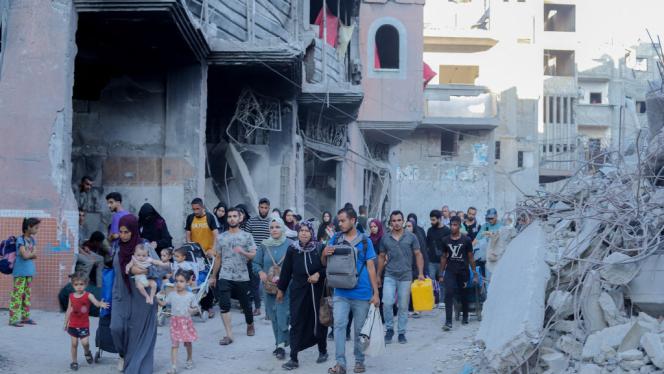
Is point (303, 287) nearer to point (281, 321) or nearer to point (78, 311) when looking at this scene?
point (281, 321)

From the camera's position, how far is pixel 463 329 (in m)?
11.6

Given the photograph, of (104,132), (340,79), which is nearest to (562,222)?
(104,132)

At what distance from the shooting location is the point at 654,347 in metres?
6.15

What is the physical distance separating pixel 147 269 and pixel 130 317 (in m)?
0.51

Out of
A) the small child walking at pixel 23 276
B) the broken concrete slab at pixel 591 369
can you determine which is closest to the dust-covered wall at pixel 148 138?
the small child walking at pixel 23 276

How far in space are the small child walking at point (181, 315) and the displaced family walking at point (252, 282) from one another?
0.04 ft

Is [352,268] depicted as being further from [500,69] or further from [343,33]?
[500,69]

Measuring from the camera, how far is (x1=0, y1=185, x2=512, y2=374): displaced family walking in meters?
7.63

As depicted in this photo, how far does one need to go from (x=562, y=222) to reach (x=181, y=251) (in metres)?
4.69

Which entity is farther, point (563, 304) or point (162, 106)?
point (162, 106)

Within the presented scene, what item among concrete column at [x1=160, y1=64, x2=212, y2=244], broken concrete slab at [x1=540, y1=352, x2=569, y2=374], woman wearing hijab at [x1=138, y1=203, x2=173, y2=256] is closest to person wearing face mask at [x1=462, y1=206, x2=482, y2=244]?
concrete column at [x1=160, y1=64, x2=212, y2=244]

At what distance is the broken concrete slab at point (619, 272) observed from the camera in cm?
734

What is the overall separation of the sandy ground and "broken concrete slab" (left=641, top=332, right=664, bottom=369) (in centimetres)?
257

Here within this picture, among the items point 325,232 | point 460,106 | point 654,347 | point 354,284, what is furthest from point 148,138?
point 460,106
